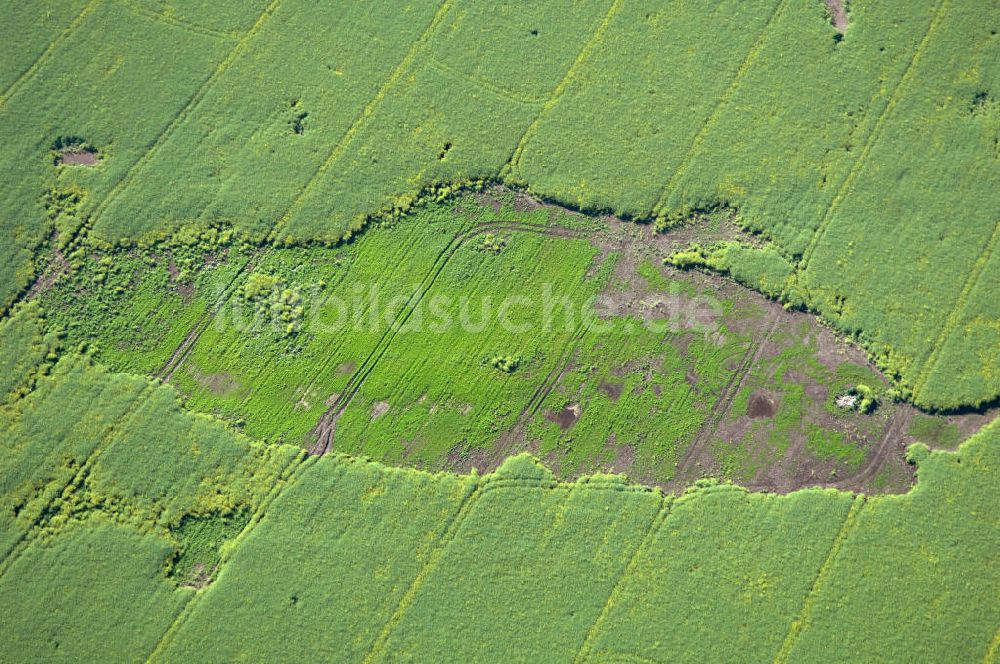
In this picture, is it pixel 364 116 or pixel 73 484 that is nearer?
pixel 73 484

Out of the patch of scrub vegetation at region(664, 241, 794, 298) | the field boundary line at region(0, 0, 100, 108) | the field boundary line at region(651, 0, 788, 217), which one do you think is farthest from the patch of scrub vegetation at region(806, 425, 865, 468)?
the field boundary line at region(0, 0, 100, 108)

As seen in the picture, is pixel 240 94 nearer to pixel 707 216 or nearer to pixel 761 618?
pixel 707 216

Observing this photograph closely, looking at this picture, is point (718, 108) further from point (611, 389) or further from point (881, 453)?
point (881, 453)

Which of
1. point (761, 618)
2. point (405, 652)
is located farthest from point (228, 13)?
point (761, 618)

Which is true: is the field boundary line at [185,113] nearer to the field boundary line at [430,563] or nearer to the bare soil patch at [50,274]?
the bare soil patch at [50,274]

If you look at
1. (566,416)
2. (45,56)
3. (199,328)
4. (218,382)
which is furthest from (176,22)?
(566,416)

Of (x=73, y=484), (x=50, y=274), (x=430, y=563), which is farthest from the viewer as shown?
(x=50, y=274)
